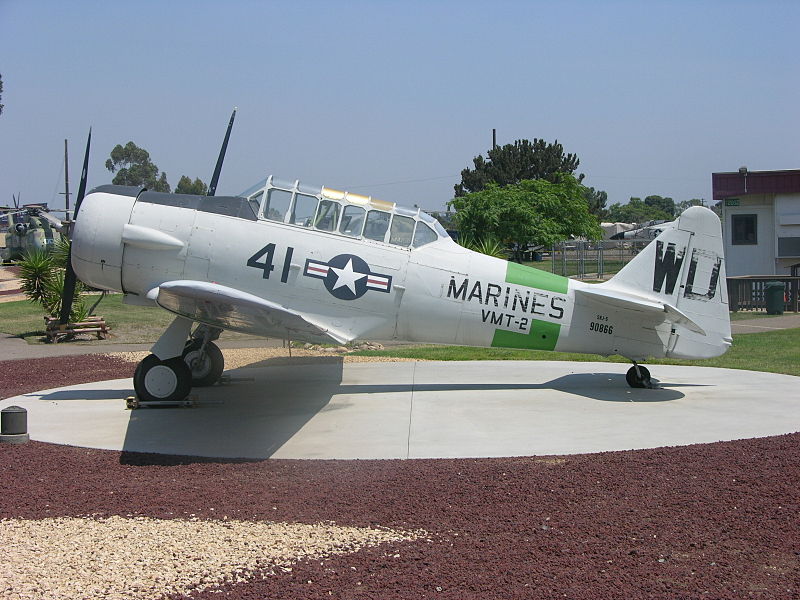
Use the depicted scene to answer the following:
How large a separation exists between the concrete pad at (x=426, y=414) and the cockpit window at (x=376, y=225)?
228 centimetres

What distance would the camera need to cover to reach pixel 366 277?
10414 millimetres

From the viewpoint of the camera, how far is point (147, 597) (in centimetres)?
465

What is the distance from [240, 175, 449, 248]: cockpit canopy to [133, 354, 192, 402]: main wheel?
7.60ft

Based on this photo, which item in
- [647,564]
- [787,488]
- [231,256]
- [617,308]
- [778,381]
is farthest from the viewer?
[778,381]

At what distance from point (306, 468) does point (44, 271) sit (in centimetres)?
1570

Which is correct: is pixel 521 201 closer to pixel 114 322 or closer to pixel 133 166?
pixel 114 322

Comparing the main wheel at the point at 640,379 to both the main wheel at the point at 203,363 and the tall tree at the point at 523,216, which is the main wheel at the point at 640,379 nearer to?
the main wheel at the point at 203,363

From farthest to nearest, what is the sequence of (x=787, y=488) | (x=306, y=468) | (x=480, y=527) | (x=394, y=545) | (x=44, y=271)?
(x=44, y=271)
(x=306, y=468)
(x=787, y=488)
(x=480, y=527)
(x=394, y=545)

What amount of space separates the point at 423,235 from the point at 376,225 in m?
0.68

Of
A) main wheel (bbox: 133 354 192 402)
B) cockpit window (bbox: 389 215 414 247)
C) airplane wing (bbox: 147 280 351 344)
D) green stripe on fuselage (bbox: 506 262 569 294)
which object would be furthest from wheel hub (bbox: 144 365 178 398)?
green stripe on fuselage (bbox: 506 262 569 294)

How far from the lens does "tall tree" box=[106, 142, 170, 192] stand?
A: 85.0m

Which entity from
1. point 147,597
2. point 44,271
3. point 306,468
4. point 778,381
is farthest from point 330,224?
point 44,271

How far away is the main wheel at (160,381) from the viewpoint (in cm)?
1027

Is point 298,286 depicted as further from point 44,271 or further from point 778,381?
point 44,271
